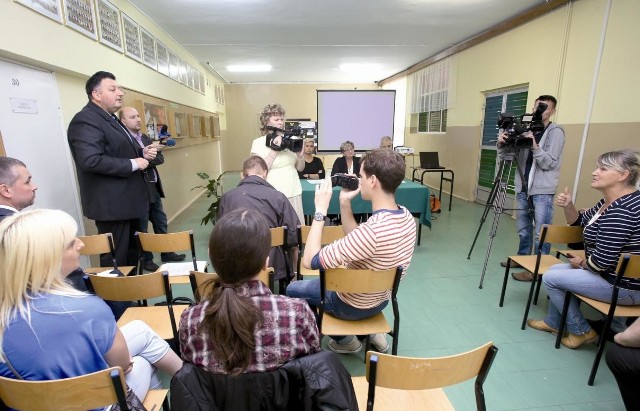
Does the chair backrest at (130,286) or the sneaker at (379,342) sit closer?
the chair backrest at (130,286)

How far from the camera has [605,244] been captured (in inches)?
69.6

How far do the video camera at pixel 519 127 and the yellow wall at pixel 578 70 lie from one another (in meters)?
1.19

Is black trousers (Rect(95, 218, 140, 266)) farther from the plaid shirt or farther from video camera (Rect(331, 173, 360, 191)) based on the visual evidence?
the plaid shirt

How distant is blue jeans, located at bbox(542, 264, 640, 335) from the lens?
1810 mm

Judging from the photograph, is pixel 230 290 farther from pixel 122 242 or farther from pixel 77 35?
pixel 77 35

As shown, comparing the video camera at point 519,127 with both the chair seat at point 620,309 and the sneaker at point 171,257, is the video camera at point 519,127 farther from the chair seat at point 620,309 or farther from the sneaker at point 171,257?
the sneaker at point 171,257

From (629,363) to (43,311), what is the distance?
2102 mm

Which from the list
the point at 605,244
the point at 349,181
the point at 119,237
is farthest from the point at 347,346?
the point at 119,237

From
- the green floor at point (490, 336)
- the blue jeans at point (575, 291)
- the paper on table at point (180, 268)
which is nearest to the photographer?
the green floor at point (490, 336)

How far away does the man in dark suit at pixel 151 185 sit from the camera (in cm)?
294

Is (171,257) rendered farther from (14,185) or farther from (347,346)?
(347,346)

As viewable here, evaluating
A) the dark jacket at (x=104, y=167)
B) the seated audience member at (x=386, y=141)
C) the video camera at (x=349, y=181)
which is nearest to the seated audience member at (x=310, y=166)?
the seated audience member at (x=386, y=141)

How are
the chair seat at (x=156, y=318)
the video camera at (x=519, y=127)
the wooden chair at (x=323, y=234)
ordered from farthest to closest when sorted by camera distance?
the video camera at (x=519, y=127), the wooden chair at (x=323, y=234), the chair seat at (x=156, y=318)

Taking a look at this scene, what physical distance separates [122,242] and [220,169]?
304 inches
